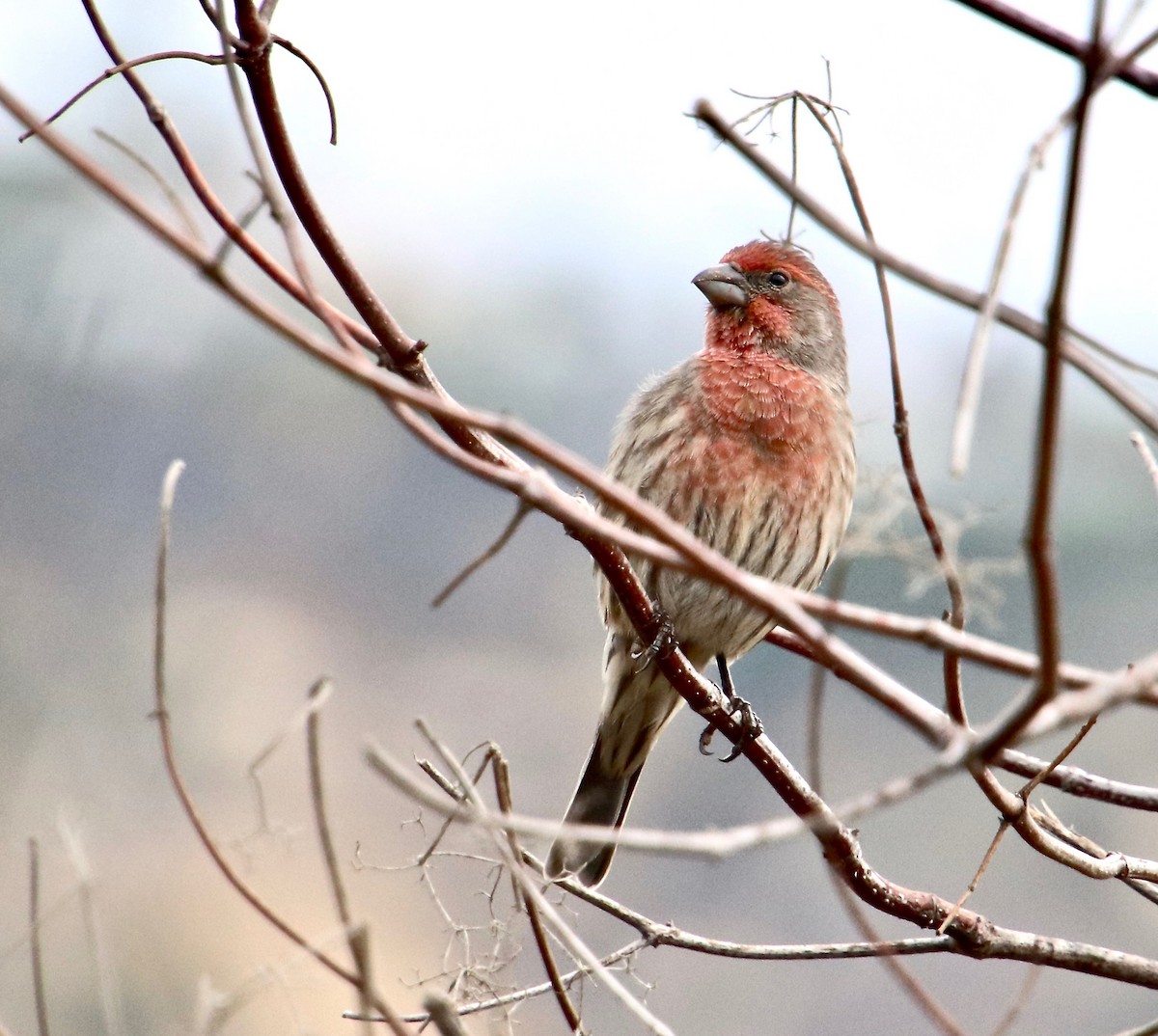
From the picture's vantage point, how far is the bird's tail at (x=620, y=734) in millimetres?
4848

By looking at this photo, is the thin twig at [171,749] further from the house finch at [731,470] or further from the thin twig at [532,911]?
the house finch at [731,470]

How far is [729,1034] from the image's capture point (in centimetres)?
838

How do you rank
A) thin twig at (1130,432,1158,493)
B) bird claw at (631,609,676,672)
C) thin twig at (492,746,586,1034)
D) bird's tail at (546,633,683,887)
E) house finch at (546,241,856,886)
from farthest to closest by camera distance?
bird's tail at (546,633,683,887)
house finch at (546,241,856,886)
bird claw at (631,609,676,672)
thin twig at (1130,432,1158,493)
thin twig at (492,746,586,1034)

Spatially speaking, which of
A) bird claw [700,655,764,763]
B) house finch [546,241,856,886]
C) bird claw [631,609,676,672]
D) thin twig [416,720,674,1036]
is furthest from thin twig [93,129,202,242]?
house finch [546,241,856,886]

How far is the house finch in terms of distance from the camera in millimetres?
4469

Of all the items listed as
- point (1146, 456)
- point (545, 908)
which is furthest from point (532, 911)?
point (1146, 456)

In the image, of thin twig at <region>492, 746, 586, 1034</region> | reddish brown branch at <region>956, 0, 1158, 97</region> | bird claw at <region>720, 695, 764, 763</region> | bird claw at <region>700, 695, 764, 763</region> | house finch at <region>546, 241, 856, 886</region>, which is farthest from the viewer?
house finch at <region>546, 241, 856, 886</region>

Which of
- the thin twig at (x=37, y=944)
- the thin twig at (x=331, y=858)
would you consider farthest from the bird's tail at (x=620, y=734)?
the thin twig at (x=331, y=858)

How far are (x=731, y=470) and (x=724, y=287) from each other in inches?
34.4

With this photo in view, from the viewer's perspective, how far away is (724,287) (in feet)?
16.5

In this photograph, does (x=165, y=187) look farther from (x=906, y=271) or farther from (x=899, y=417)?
(x=899, y=417)

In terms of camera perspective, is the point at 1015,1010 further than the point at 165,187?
Yes

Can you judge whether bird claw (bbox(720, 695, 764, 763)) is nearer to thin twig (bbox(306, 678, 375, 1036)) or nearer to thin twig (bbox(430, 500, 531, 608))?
thin twig (bbox(430, 500, 531, 608))

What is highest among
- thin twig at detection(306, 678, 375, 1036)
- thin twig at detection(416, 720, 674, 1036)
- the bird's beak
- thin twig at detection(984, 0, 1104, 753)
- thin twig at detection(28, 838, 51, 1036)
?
the bird's beak
